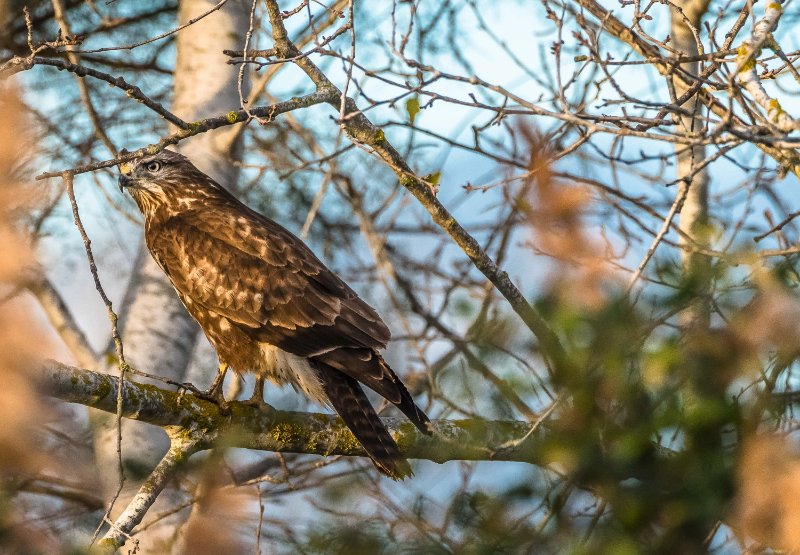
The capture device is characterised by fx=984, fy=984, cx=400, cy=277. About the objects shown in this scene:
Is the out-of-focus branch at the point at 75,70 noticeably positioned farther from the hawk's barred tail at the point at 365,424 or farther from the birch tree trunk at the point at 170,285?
the birch tree trunk at the point at 170,285

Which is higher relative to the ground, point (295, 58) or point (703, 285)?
point (295, 58)

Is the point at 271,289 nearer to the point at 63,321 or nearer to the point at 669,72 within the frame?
the point at 63,321

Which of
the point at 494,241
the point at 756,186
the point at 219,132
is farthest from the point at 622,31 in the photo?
the point at 219,132

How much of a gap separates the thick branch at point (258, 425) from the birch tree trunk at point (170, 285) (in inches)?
48.9

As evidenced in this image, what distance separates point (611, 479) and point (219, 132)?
178 inches

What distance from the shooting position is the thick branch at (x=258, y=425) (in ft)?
10.8

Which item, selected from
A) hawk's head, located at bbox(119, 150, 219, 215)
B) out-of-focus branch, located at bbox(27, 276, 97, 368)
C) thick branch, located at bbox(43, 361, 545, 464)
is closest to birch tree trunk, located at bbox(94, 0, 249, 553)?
out-of-focus branch, located at bbox(27, 276, 97, 368)

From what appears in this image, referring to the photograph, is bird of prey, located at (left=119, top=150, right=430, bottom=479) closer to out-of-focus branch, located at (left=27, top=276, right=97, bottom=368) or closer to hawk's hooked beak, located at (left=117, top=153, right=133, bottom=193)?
hawk's hooked beak, located at (left=117, top=153, right=133, bottom=193)

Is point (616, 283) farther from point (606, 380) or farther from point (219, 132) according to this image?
point (219, 132)

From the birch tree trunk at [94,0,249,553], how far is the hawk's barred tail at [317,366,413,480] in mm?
1286

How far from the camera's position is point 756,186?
4820 millimetres

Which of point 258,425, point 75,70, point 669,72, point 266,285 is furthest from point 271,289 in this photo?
point 669,72

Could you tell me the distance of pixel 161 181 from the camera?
509 cm

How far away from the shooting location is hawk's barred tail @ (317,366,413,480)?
3.68 meters
